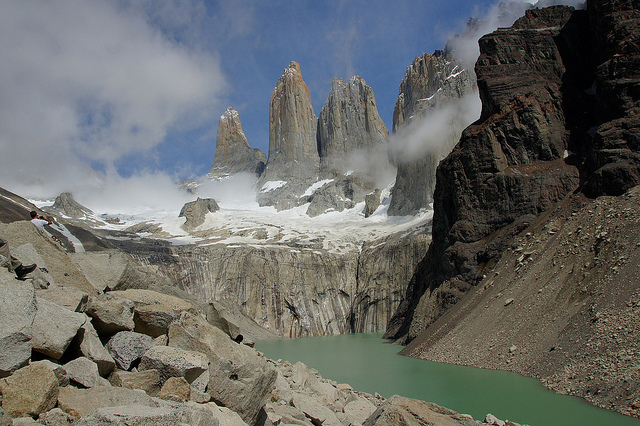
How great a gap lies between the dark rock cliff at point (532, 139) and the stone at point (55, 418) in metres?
28.6

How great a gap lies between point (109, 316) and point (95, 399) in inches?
72.0

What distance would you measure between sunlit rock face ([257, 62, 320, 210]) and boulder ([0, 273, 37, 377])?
13037cm

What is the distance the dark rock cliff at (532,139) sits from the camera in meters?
29.7

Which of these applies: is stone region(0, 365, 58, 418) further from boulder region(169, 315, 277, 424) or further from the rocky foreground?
boulder region(169, 315, 277, 424)

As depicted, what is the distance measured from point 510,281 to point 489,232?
9.04 m

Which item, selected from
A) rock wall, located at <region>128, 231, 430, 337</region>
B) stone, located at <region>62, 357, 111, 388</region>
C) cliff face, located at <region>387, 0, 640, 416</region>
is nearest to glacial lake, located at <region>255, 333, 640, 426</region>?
cliff face, located at <region>387, 0, 640, 416</region>

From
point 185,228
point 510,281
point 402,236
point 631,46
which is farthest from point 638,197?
point 185,228

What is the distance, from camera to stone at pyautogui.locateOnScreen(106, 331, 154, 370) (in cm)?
582

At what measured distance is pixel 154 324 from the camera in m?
6.96

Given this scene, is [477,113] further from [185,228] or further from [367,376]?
[367,376]

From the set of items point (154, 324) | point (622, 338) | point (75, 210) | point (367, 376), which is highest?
point (75, 210)

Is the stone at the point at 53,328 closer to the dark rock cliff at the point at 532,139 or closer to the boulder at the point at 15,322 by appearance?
the boulder at the point at 15,322

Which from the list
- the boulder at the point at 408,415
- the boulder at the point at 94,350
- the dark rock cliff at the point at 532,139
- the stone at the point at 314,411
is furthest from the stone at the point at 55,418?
the dark rock cliff at the point at 532,139

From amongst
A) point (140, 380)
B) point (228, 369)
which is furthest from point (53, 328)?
point (228, 369)
